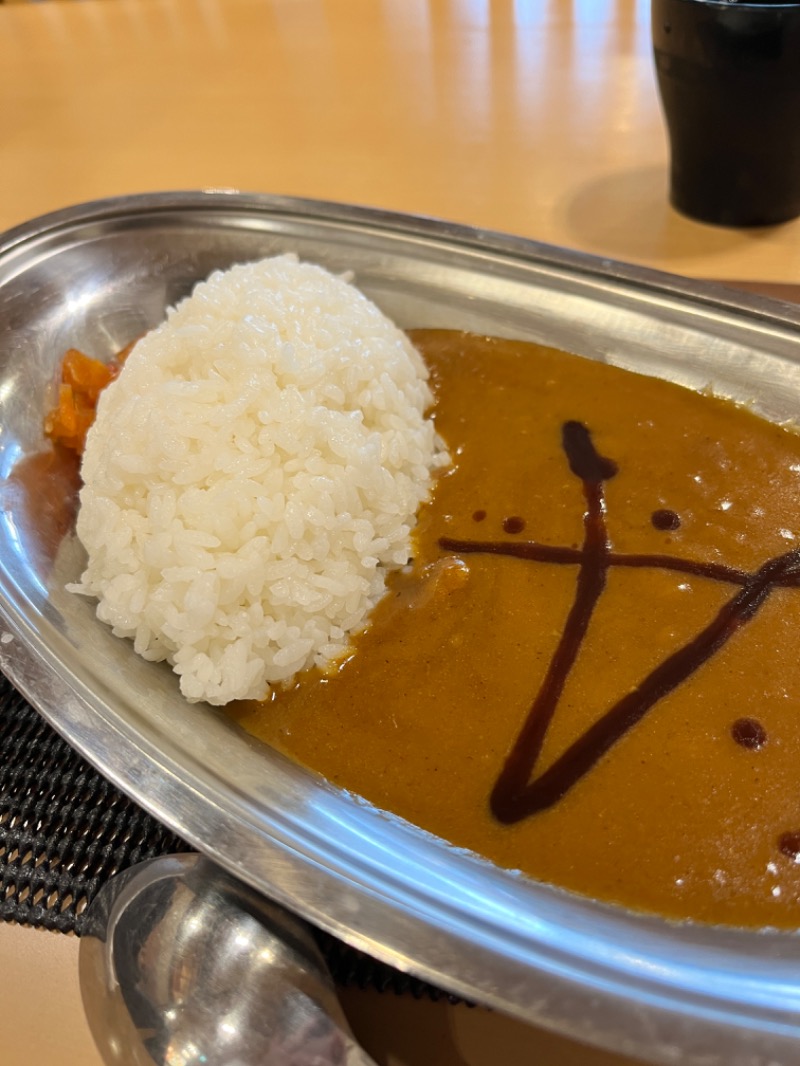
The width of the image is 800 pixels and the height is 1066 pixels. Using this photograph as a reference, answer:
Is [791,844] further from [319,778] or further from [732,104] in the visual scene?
[732,104]

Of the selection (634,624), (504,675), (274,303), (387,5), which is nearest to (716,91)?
(274,303)

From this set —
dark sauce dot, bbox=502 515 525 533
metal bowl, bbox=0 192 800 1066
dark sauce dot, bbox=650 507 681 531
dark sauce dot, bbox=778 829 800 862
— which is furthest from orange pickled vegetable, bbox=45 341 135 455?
dark sauce dot, bbox=778 829 800 862

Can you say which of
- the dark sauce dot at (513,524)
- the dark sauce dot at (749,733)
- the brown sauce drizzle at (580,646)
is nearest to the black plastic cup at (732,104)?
the brown sauce drizzle at (580,646)

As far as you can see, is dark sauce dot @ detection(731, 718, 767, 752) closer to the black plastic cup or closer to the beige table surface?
the beige table surface

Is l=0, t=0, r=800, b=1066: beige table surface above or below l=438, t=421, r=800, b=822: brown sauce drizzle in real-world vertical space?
above

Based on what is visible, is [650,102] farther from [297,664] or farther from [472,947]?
[472,947]

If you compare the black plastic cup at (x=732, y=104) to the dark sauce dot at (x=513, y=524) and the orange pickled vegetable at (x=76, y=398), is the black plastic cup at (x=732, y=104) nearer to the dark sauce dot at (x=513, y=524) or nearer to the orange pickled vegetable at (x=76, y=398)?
the dark sauce dot at (x=513, y=524)

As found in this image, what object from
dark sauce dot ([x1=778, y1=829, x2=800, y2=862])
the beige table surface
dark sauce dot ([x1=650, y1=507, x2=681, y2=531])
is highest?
the beige table surface
